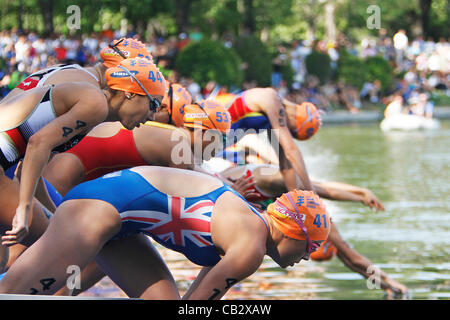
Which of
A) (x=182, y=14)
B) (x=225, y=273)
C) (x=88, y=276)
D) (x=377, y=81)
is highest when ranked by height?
(x=225, y=273)

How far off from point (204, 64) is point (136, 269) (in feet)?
80.6

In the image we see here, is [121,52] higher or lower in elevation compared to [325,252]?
higher

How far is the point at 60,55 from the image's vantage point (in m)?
24.7

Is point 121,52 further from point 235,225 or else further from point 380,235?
point 380,235

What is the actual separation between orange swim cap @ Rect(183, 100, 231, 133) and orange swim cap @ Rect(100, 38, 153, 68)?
0.55 metres

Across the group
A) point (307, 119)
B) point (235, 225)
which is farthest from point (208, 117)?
point (235, 225)

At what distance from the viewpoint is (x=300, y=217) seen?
5.12 meters

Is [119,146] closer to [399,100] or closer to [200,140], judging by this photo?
[200,140]

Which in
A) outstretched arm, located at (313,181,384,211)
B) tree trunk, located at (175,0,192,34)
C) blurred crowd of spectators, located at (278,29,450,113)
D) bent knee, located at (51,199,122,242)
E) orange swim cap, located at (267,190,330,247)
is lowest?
blurred crowd of spectators, located at (278,29,450,113)

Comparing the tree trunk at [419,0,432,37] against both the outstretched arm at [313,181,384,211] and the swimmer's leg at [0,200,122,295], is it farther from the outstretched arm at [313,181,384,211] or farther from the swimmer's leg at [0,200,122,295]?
the swimmer's leg at [0,200,122,295]

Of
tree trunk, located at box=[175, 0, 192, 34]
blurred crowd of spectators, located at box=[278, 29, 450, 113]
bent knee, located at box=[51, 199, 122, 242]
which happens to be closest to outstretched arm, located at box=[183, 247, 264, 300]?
bent knee, located at box=[51, 199, 122, 242]

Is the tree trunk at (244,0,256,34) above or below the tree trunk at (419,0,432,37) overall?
above

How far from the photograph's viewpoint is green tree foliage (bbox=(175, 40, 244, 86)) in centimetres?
2970
